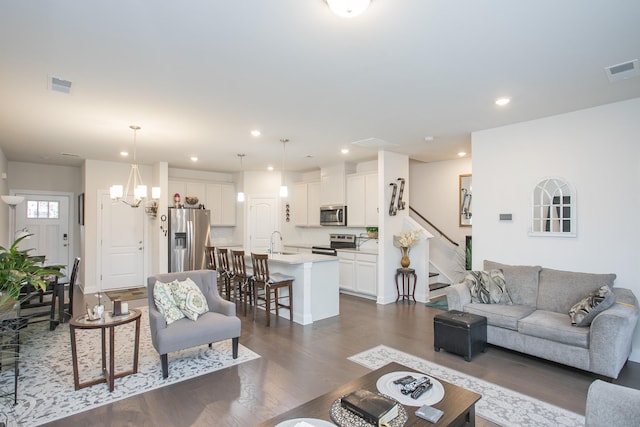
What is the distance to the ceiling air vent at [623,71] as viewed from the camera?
9.28 feet

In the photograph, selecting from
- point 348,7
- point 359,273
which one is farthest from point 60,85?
point 359,273

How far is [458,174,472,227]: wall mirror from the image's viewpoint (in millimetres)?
6898

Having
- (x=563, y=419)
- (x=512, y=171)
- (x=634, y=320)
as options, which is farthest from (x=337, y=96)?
(x=634, y=320)

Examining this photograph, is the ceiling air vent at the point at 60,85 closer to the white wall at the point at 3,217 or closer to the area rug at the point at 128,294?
the white wall at the point at 3,217

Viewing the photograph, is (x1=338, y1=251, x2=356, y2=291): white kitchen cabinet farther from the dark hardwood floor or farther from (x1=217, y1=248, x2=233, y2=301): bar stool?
(x1=217, y1=248, x2=233, y2=301): bar stool

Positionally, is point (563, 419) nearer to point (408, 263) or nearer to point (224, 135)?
point (408, 263)

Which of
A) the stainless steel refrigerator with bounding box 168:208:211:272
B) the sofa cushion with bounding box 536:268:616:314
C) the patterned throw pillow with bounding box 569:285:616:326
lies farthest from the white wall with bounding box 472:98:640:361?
the stainless steel refrigerator with bounding box 168:208:211:272

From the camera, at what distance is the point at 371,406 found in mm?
1852

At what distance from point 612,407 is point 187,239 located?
7.26 metres

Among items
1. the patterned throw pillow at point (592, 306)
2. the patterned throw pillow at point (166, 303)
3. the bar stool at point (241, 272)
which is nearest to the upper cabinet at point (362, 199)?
the bar stool at point (241, 272)

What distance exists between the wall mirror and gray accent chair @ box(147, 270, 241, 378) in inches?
203

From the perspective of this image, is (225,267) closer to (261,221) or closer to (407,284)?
(261,221)

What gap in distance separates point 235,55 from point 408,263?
4.75 m

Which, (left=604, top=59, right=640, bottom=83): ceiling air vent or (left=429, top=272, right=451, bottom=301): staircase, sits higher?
(left=604, top=59, right=640, bottom=83): ceiling air vent
